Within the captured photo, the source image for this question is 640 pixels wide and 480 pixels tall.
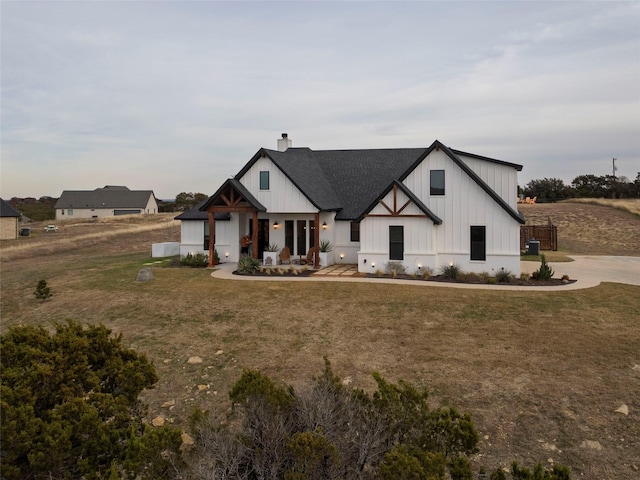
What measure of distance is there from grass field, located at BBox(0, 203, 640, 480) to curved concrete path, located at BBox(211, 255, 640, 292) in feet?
3.33

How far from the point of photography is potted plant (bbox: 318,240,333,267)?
2317cm

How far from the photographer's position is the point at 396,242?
20469mm

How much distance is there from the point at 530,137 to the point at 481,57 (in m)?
21.9

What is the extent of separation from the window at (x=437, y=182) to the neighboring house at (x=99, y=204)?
90000 mm

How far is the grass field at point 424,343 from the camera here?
7.26 metres

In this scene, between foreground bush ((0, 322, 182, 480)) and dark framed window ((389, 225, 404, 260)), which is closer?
foreground bush ((0, 322, 182, 480))

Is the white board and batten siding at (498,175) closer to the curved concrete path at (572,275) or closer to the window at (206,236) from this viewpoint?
the curved concrete path at (572,275)

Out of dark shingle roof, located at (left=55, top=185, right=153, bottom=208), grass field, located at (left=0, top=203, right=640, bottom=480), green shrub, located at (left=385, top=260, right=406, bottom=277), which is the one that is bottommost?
grass field, located at (left=0, top=203, right=640, bottom=480)

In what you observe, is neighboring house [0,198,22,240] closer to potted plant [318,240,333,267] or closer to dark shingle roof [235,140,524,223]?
dark shingle roof [235,140,524,223]

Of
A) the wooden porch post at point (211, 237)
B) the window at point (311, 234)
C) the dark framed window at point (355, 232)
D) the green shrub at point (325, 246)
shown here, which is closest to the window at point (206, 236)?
the wooden porch post at point (211, 237)

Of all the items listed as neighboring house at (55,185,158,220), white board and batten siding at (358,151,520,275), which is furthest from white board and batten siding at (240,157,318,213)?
neighboring house at (55,185,158,220)

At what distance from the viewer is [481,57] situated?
71.9 feet

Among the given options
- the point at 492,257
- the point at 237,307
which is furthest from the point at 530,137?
the point at 237,307

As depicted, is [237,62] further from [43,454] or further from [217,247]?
[43,454]
